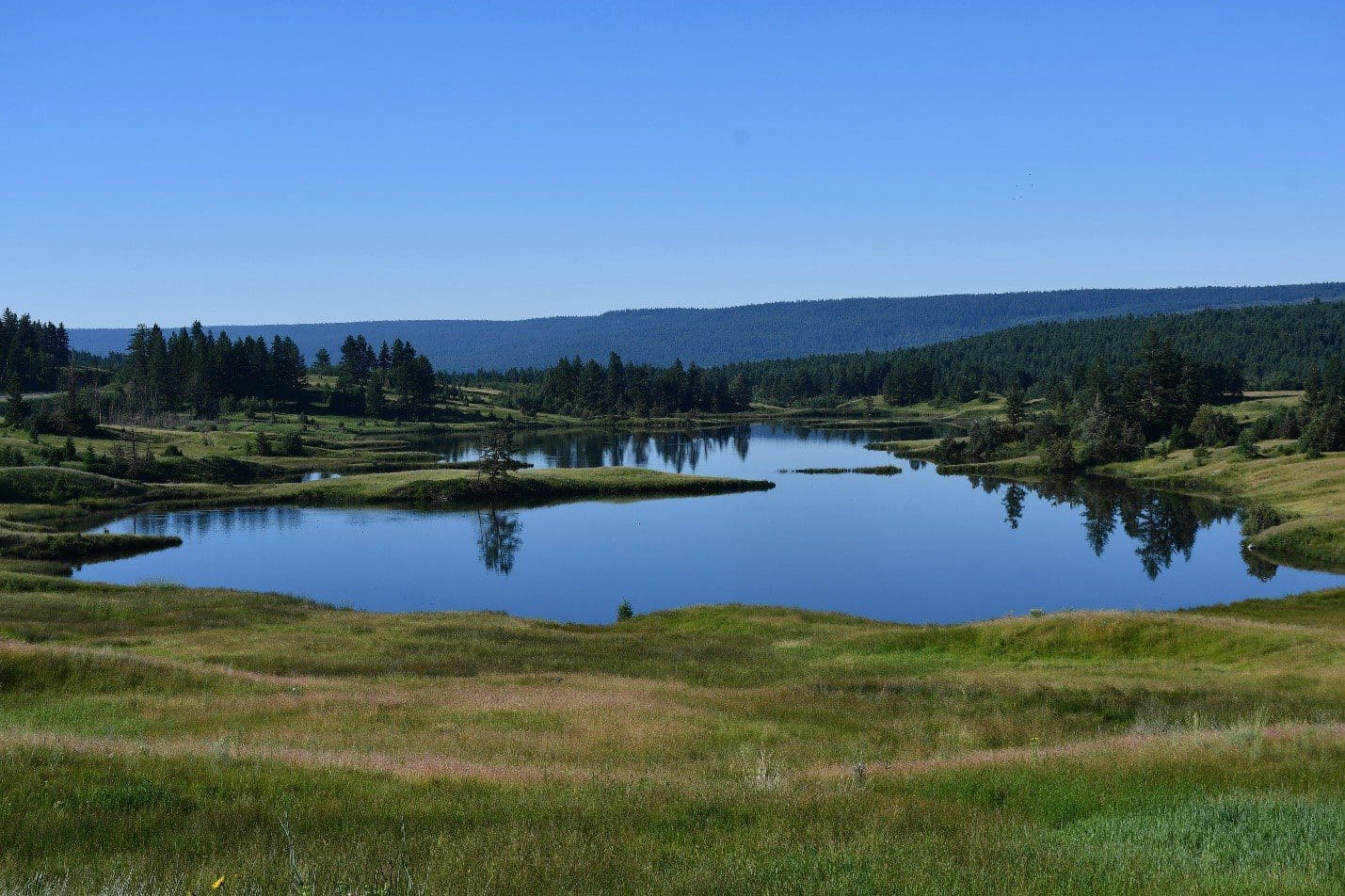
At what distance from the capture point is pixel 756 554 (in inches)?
3398

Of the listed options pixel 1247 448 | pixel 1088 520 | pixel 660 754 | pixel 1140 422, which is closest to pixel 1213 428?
pixel 1140 422

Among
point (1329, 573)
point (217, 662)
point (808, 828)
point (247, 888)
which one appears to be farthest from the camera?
point (1329, 573)

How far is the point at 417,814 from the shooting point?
1215 cm

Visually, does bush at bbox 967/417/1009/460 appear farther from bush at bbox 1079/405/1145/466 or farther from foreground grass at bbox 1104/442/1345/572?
foreground grass at bbox 1104/442/1345/572

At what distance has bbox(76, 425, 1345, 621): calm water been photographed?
70062 mm

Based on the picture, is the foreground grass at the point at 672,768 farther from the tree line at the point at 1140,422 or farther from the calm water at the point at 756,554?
the tree line at the point at 1140,422

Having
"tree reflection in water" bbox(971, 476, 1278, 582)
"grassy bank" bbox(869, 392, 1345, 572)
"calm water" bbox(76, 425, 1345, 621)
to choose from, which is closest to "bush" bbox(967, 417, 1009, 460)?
"grassy bank" bbox(869, 392, 1345, 572)

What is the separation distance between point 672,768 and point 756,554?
2737 inches

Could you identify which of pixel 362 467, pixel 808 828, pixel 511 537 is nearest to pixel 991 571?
pixel 511 537

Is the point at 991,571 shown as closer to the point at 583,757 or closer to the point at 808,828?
the point at 583,757

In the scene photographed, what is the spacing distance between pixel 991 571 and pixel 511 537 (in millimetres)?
42331

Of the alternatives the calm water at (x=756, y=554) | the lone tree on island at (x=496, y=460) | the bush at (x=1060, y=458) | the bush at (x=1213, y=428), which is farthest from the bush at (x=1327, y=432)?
the lone tree on island at (x=496, y=460)

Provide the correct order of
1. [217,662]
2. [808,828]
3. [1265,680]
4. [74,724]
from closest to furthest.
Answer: [808,828] → [74,724] → [1265,680] → [217,662]

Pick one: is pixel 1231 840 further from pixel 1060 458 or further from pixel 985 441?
pixel 985 441
